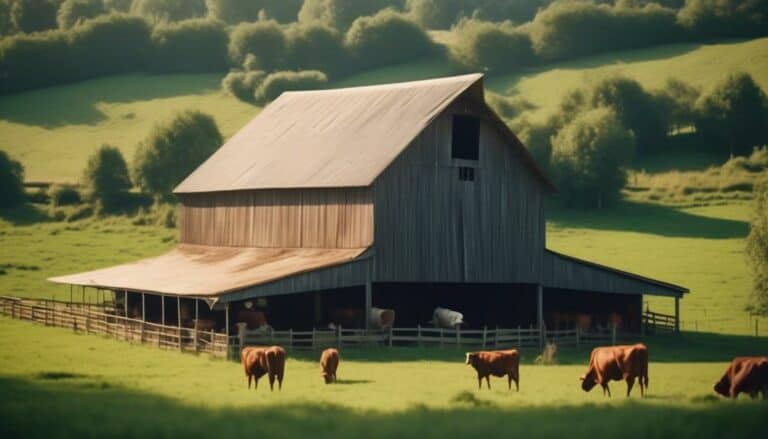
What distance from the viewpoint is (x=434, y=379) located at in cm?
3164

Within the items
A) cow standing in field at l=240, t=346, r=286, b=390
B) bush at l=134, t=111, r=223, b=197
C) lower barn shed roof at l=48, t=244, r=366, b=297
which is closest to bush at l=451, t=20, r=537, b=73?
bush at l=134, t=111, r=223, b=197

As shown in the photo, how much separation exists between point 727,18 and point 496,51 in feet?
68.7

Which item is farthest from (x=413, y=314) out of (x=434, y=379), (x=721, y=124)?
(x=721, y=124)

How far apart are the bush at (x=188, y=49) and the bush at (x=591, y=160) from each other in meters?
46.9

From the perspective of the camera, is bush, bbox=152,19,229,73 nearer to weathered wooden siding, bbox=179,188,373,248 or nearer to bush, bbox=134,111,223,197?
bush, bbox=134,111,223,197

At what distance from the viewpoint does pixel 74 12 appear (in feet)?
464

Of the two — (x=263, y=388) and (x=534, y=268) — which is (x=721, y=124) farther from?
(x=263, y=388)

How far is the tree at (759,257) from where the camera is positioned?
5169cm

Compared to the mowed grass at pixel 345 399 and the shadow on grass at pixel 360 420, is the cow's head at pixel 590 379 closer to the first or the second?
the mowed grass at pixel 345 399

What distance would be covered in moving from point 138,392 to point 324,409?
5399mm

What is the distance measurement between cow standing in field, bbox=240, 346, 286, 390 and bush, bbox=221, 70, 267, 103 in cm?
7785

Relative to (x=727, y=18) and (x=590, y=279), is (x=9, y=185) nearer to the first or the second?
(x=590, y=279)

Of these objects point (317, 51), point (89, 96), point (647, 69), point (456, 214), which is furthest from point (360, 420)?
point (317, 51)

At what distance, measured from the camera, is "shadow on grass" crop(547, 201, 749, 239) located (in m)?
69.1
